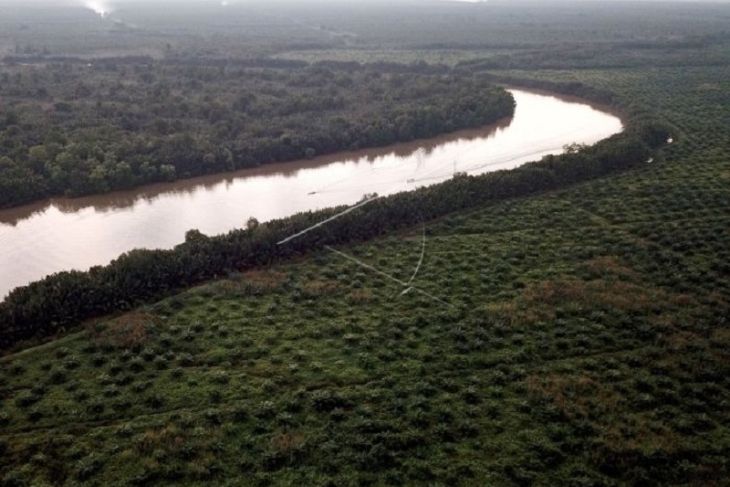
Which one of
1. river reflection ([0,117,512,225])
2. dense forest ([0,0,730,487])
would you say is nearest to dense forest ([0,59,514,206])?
dense forest ([0,0,730,487])

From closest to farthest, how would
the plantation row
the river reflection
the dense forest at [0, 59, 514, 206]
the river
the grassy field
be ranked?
1. the grassy field
2. the plantation row
3. the river
4. the river reflection
5. the dense forest at [0, 59, 514, 206]

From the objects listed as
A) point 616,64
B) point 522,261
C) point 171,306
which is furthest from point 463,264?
point 616,64

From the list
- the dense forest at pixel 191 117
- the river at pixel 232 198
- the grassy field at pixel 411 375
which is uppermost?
the dense forest at pixel 191 117

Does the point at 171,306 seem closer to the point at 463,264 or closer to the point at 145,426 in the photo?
the point at 145,426

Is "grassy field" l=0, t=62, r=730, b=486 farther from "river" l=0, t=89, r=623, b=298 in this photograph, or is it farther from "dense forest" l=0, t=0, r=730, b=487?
"river" l=0, t=89, r=623, b=298

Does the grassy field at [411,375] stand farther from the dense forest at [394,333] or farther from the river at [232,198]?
the river at [232,198]

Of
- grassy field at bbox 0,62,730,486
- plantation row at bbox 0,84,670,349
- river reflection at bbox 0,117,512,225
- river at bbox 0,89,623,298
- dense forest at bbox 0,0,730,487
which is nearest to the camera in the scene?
grassy field at bbox 0,62,730,486

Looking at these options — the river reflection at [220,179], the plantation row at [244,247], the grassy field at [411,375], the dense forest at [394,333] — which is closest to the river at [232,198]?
the river reflection at [220,179]
